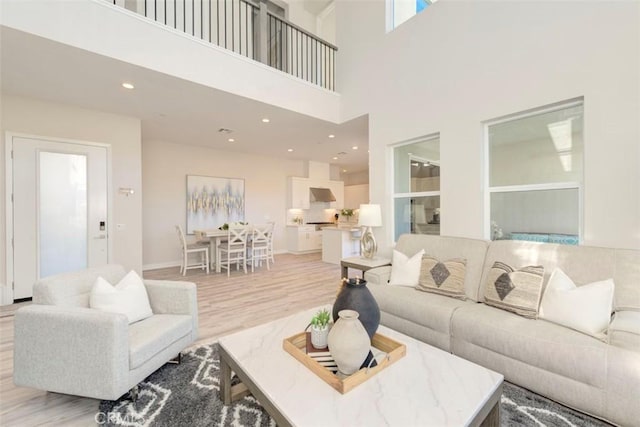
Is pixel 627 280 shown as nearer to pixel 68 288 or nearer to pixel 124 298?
pixel 124 298

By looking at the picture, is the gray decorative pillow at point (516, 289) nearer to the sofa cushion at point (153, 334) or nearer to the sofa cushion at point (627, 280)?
the sofa cushion at point (627, 280)

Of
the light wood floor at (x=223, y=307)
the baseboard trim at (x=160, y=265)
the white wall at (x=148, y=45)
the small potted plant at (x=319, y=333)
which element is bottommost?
the light wood floor at (x=223, y=307)

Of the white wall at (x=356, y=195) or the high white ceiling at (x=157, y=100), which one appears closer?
the high white ceiling at (x=157, y=100)

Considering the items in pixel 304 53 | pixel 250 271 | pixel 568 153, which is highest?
pixel 304 53

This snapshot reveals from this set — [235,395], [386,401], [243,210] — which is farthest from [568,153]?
[243,210]

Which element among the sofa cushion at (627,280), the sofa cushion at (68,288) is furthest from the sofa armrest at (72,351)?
the sofa cushion at (627,280)

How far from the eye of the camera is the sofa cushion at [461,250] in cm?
244

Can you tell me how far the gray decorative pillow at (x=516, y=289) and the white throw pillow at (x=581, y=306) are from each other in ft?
0.24

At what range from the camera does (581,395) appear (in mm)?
1548

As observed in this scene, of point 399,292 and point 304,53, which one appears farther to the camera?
point 304,53

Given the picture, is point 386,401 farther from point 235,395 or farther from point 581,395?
point 581,395

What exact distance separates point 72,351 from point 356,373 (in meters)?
1.64

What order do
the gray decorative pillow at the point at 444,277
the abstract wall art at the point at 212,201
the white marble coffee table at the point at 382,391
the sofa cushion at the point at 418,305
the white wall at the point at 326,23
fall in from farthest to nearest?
1. the white wall at the point at 326,23
2. the abstract wall art at the point at 212,201
3. the gray decorative pillow at the point at 444,277
4. the sofa cushion at the point at 418,305
5. the white marble coffee table at the point at 382,391

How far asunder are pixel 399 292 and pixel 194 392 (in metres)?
1.81
